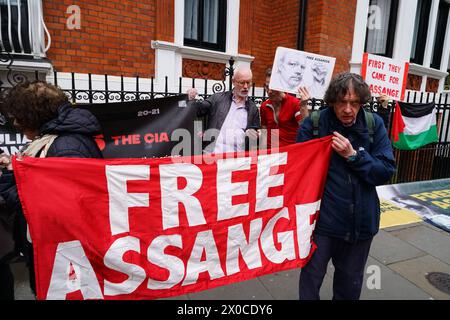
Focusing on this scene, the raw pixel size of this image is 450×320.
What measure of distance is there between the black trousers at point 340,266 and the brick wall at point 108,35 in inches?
210

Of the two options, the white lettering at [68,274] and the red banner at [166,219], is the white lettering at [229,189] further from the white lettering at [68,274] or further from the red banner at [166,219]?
the white lettering at [68,274]

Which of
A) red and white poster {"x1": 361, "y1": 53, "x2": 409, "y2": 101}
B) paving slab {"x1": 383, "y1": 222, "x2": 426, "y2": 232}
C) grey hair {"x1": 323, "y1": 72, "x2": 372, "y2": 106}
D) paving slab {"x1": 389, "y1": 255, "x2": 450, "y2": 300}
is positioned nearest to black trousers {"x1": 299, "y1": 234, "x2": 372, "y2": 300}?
grey hair {"x1": 323, "y1": 72, "x2": 372, "y2": 106}

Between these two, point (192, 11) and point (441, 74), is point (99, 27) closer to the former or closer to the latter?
point (192, 11)

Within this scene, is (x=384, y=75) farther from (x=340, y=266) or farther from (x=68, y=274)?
(x=68, y=274)

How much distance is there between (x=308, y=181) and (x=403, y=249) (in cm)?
226

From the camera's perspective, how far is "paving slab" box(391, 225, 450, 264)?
381 cm

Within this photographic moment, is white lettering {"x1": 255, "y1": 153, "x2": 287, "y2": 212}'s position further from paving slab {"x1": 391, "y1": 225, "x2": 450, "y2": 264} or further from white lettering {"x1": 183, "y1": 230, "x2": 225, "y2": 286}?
paving slab {"x1": 391, "y1": 225, "x2": 450, "y2": 264}

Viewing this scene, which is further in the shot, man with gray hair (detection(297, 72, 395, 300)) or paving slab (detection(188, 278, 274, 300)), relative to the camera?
paving slab (detection(188, 278, 274, 300))

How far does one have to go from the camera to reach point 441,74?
407 inches

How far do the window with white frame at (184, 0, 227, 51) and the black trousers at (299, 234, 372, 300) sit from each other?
609 centimetres

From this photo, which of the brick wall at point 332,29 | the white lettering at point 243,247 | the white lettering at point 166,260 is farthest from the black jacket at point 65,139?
the brick wall at point 332,29

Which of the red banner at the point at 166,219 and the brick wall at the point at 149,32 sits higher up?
the brick wall at the point at 149,32

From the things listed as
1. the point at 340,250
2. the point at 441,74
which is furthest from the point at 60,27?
the point at 441,74

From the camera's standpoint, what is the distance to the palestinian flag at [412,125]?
6.21 m
